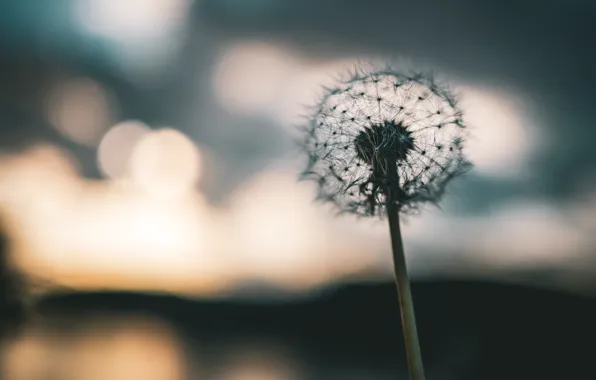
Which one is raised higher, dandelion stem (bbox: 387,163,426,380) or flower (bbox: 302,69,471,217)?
flower (bbox: 302,69,471,217)

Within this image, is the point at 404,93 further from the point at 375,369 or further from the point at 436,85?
the point at 375,369

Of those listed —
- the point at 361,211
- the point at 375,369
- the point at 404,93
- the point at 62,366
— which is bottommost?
the point at 375,369

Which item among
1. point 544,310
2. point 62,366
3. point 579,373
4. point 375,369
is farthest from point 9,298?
point 375,369

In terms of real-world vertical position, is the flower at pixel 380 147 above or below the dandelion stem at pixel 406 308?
above

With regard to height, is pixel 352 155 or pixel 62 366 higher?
pixel 352 155

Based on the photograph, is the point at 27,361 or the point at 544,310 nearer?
the point at 544,310

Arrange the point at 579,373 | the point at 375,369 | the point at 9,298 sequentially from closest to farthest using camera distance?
the point at 579,373, the point at 9,298, the point at 375,369

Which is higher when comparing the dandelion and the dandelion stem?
the dandelion

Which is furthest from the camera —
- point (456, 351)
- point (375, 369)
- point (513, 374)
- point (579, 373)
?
point (375, 369)

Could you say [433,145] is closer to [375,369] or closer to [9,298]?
[9,298]

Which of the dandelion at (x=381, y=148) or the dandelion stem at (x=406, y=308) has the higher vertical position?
the dandelion at (x=381, y=148)
